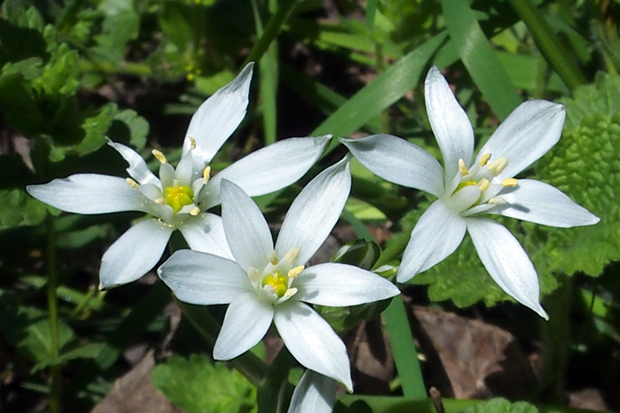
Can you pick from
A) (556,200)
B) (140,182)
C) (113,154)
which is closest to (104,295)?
(113,154)

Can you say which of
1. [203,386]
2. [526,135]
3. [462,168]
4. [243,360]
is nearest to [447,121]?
[462,168]

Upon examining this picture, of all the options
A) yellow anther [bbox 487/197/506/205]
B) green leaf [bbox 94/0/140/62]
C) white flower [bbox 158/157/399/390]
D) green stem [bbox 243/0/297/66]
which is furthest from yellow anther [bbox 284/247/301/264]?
green leaf [bbox 94/0/140/62]

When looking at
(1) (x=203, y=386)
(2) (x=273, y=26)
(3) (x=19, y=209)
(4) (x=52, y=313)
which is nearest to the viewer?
(3) (x=19, y=209)

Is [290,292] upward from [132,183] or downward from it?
downward

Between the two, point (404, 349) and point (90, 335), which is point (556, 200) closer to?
point (404, 349)

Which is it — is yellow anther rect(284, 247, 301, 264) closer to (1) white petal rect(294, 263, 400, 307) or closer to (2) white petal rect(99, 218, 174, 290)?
(1) white petal rect(294, 263, 400, 307)

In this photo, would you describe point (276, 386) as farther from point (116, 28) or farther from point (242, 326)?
point (116, 28)

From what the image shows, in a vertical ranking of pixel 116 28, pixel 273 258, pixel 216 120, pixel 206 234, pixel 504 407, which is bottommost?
pixel 504 407
